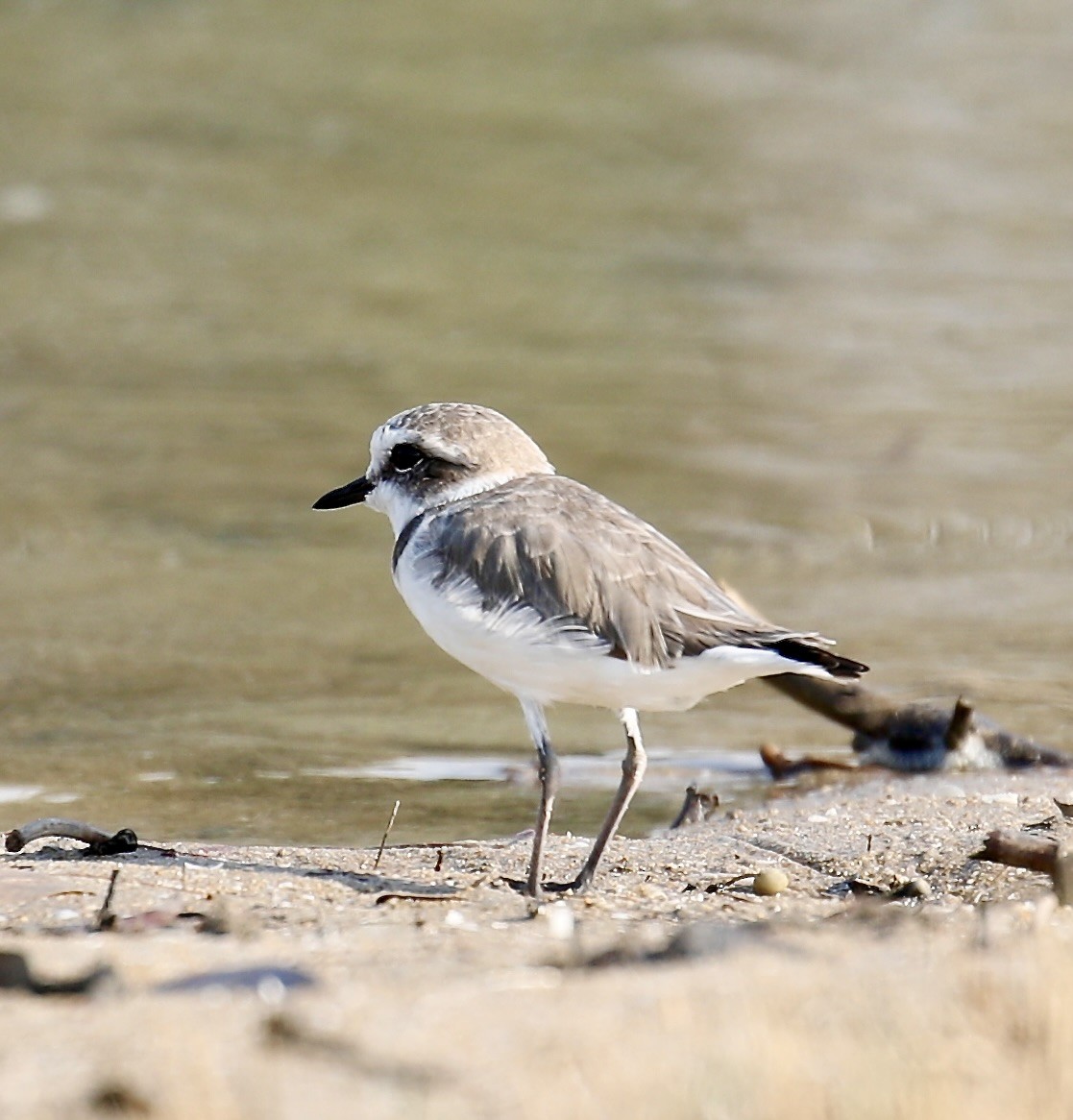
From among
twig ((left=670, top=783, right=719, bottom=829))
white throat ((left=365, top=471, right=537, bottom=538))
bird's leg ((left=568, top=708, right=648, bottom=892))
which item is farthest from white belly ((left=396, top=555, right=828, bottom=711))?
twig ((left=670, top=783, right=719, bottom=829))

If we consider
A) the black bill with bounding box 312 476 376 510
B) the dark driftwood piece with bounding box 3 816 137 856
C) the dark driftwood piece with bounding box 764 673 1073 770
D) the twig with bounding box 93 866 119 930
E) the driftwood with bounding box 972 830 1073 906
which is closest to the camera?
the twig with bounding box 93 866 119 930

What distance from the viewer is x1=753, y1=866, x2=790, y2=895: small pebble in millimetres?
4773

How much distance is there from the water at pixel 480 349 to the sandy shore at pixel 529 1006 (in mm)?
1613

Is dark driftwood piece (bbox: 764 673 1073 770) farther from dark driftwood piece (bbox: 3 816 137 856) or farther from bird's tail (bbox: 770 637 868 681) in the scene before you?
dark driftwood piece (bbox: 3 816 137 856)

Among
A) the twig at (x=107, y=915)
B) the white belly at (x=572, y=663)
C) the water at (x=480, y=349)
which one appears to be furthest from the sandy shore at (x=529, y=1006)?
the water at (x=480, y=349)

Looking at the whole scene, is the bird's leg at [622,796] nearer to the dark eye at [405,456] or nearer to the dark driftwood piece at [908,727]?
the dark eye at [405,456]

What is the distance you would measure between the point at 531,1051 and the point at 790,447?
8.54 meters

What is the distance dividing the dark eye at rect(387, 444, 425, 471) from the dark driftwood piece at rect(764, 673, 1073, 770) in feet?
5.53

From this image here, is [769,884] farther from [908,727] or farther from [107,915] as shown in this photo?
[908,727]

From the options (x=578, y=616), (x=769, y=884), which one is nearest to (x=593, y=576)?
(x=578, y=616)

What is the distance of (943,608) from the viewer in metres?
8.91

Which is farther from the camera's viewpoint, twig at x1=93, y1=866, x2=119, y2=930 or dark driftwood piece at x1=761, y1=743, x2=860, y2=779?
dark driftwood piece at x1=761, y1=743, x2=860, y2=779

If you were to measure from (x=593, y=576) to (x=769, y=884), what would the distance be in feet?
2.79

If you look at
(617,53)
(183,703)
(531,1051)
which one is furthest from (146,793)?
(617,53)
